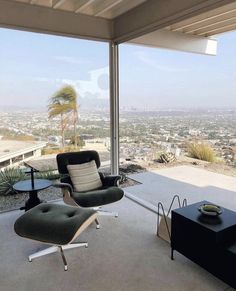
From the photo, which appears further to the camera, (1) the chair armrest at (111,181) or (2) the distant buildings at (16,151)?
(2) the distant buildings at (16,151)

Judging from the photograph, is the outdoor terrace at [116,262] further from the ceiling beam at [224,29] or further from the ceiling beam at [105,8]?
the ceiling beam at [105,8]

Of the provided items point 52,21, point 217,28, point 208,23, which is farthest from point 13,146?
point 217,28

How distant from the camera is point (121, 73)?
415cm

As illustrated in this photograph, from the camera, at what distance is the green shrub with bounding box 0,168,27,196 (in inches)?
137

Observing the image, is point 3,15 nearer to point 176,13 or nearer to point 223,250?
point 176,13

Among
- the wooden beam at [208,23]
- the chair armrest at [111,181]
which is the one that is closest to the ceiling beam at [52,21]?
the wooden beam at [208,23]

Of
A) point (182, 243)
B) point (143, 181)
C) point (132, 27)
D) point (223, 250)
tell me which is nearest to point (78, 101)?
point (132, 27)

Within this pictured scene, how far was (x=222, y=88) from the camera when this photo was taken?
307 cm

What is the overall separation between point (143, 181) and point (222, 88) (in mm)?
1978

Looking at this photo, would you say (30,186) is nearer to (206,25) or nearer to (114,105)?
(114,105)

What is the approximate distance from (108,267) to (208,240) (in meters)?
0.92

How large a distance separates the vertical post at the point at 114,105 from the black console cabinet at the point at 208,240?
219cm

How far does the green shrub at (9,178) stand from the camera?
348 cm

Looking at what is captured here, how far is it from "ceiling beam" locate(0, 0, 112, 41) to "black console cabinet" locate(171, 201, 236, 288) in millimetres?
2896
